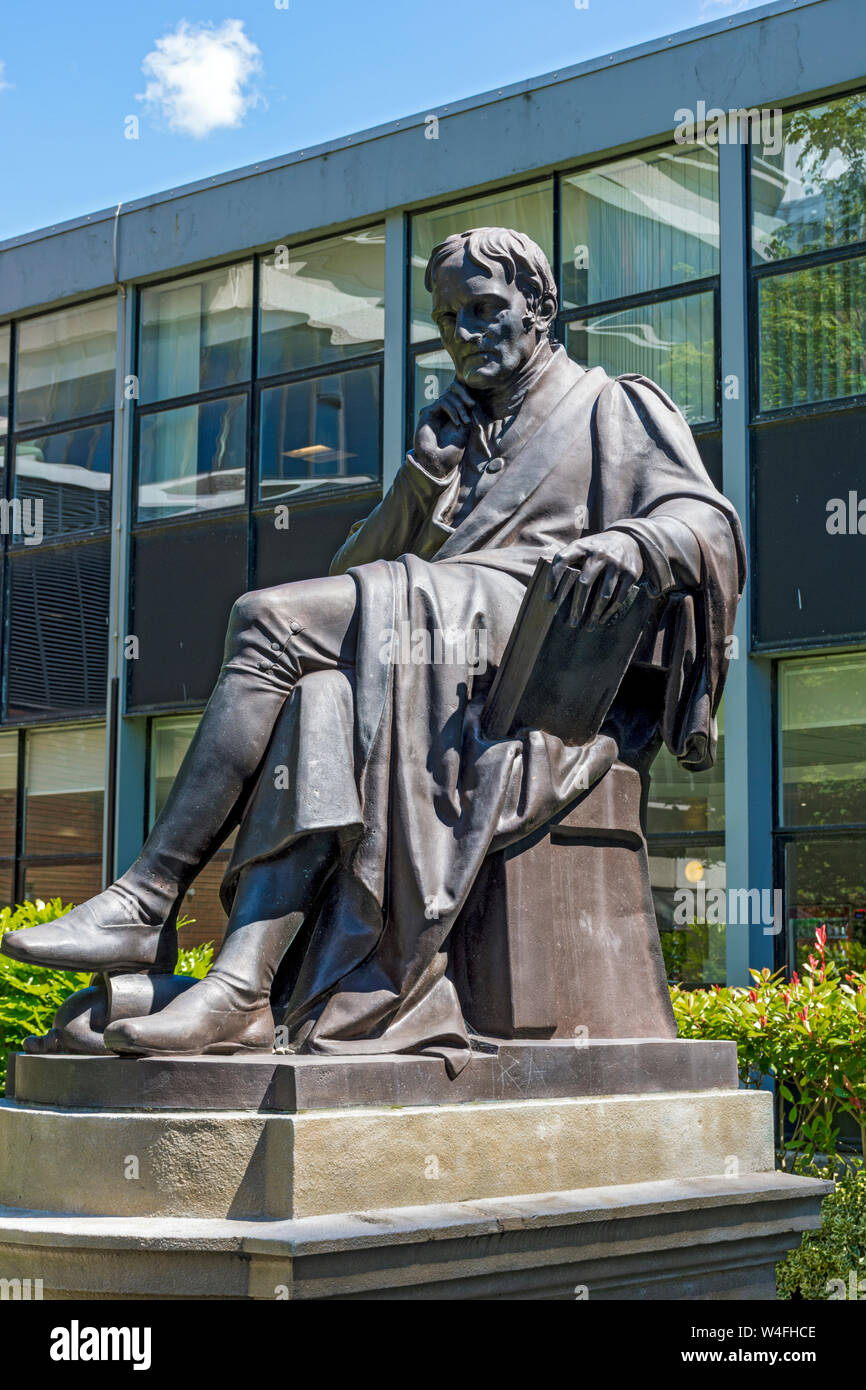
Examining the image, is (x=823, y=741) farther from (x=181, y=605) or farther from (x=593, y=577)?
(x=593, y=577)

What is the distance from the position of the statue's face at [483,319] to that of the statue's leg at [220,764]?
3.69ft

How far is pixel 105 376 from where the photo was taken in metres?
18.8

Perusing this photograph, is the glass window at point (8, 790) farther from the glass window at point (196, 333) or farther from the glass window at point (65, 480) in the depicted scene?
the glass window at point (196, 333)

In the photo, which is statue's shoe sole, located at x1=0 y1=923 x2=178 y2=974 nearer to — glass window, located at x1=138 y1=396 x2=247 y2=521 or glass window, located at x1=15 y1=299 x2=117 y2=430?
glass window, located at x1=138 y1=396 x2=247 y2=521

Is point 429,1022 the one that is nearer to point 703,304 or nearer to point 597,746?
point 597,746

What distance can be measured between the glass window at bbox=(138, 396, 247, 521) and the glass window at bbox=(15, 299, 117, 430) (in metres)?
1.03

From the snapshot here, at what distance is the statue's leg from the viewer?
4.43 m

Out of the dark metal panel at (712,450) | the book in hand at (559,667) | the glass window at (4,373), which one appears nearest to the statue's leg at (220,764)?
the book in hand at (559,667)

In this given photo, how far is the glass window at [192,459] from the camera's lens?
1720 cm

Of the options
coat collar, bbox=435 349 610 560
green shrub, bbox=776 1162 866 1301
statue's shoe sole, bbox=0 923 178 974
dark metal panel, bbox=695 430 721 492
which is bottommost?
green shrub, bbox=776 1162 866 1301

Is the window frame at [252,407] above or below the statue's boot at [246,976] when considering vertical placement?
above

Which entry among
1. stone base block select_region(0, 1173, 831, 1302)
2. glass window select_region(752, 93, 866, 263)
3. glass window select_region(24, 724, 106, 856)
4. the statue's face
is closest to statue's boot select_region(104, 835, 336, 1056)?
stone base block select_region(0, 1173, 831, 1302)

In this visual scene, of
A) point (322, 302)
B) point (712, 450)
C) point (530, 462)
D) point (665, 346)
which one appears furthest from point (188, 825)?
point (322, 302)
